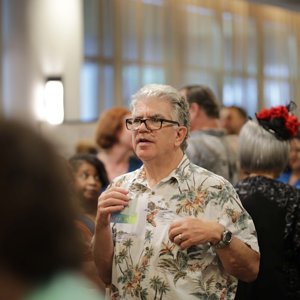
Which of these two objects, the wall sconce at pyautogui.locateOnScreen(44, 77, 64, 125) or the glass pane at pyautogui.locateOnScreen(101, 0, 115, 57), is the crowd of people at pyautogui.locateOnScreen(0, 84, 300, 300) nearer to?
the wall sconce at pyautogui.locateOnScreen(44, 77, 64, 125)

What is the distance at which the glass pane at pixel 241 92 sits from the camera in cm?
1267

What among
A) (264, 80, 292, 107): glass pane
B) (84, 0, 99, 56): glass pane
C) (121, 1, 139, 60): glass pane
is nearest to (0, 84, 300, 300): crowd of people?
(84, 0, 99, 56): glass pane

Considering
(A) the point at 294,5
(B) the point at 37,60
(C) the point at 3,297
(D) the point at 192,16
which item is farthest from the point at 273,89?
(C) the point at 3,297

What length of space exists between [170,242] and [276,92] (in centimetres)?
1210

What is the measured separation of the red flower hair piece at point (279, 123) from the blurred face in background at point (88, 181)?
899 millimetres

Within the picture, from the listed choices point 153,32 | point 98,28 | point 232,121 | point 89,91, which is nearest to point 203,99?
point 232,121

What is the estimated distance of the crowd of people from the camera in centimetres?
71

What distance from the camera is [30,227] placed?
27.6 inches

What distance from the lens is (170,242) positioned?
7.56 feet

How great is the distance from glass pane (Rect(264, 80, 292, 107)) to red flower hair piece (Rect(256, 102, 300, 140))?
10659 mm

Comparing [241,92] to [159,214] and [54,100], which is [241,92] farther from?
[159,214]

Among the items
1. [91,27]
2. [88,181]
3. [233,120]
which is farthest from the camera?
[91,27]

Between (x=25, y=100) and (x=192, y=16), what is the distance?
4.13 metres

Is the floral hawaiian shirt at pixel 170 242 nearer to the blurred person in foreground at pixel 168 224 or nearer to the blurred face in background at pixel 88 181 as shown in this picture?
the blurred person in foreground at pixel 168 224
